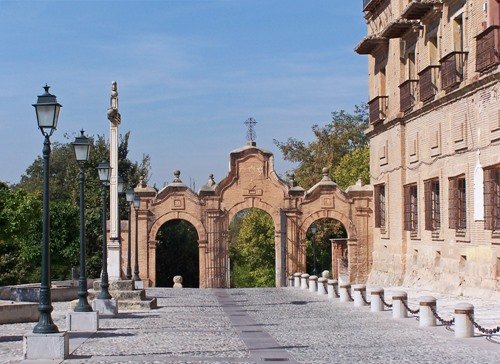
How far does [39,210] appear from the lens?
42.6 meters

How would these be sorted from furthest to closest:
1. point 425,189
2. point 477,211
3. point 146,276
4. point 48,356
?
point 146,276 < point 425,189 < point 477,211 < point 48,356

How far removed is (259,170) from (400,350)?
2850 centimetres

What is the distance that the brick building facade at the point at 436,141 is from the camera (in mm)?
23859

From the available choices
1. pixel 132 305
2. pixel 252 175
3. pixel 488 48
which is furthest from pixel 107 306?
pixel 252 175

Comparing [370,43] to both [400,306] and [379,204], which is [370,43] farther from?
[400,306]

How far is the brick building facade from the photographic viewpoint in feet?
78.3

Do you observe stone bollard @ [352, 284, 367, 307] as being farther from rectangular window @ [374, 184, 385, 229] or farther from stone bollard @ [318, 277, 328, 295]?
rectangular window @ [374, 184, 385, 229]

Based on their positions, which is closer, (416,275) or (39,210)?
(416,275)

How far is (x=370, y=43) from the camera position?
35.9 meters

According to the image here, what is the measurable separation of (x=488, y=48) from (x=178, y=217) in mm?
22273

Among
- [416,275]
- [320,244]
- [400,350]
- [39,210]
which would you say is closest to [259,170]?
[39,210]

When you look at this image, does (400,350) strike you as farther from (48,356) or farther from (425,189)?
(425,189)

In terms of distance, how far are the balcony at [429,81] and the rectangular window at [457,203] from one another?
3.01 meters

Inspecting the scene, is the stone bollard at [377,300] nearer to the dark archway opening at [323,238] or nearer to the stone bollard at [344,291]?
the stone bollard at [344,291]
